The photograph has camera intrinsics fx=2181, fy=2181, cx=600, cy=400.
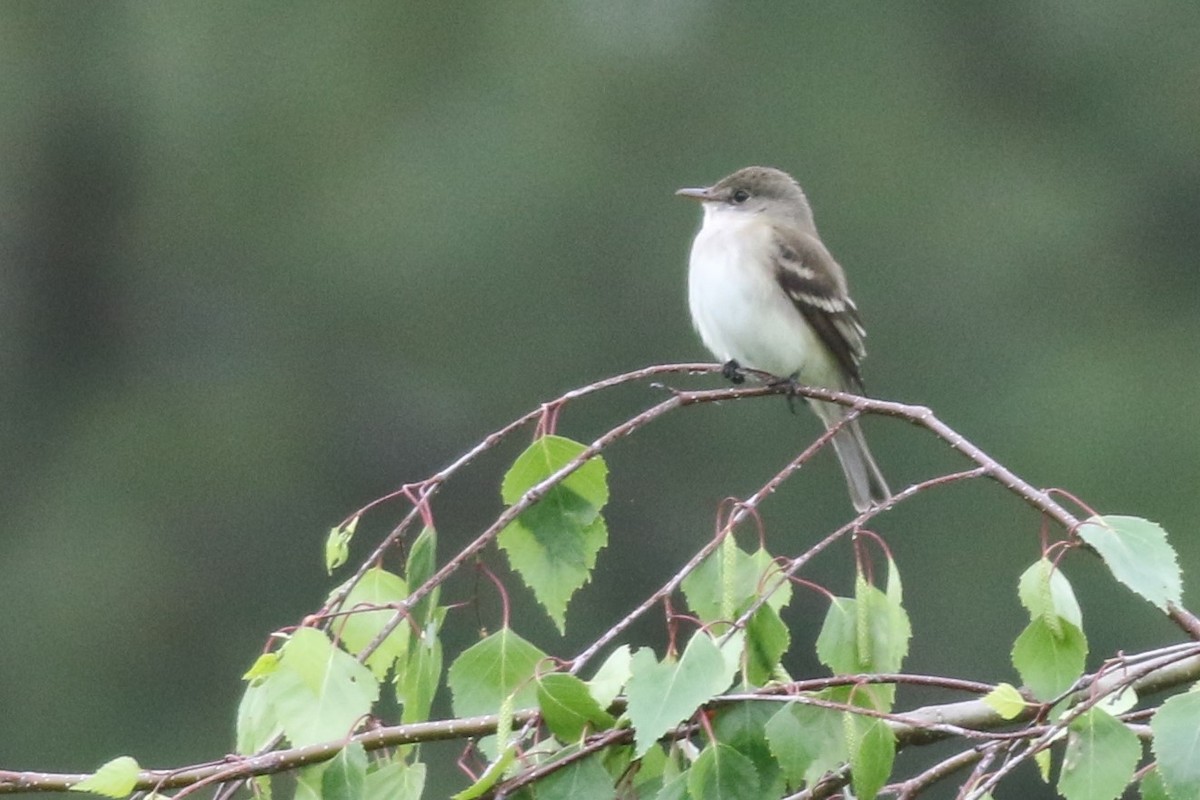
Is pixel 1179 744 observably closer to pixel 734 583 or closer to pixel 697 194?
pixel 734 583

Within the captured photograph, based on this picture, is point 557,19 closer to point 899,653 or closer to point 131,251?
point 131,251

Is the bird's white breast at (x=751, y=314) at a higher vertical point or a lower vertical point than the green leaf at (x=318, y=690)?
lower

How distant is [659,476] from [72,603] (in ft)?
13.9

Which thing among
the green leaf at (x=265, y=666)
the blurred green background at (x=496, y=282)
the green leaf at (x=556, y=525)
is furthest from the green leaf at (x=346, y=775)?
the blurred green background at (x=496, y=282)

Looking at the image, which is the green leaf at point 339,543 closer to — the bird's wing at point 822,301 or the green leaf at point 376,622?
the green leaf at point 376,622

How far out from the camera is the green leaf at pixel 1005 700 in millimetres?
2055

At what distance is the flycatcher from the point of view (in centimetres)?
500

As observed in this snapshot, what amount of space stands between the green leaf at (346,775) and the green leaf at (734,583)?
0.39 meters

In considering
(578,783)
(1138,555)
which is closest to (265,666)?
(578,783)

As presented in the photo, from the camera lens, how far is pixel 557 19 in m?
16.4

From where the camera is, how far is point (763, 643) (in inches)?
86.0

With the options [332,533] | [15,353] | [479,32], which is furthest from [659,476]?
[332,533]

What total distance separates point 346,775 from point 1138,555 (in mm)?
762

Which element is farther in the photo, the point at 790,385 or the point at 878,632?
the point at 790,385
